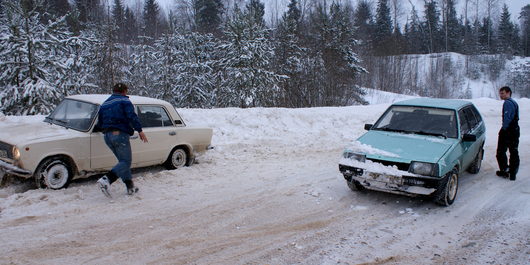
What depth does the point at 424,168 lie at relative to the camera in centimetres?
541

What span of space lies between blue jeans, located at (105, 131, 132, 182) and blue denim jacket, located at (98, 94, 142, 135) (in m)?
0.11

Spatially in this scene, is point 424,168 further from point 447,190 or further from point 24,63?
point 24,63

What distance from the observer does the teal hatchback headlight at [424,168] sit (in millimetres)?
5352

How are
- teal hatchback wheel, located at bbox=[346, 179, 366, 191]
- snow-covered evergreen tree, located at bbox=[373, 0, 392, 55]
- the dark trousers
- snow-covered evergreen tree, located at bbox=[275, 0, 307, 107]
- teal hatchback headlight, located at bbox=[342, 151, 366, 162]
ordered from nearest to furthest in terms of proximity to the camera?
teal hatchback headlight, located at bbox=[342, 151, 366, 162], teal hatchback wheel, located at bbox=[346, 179, 366, 191], the dark trousers, snow-covered evergreen tree, located at bbox=[275, 0, 307, 107], snow-covered evergreen tree, located at bbox=[373, 0, 392, 55]

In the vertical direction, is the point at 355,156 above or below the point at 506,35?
below

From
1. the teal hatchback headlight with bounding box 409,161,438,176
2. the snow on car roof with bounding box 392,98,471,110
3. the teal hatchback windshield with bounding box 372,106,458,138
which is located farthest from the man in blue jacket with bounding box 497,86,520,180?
the teal hatchback headlight with bounding box 409,161,438,176

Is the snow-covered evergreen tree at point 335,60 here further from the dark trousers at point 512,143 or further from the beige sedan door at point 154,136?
the beige sedan door at point 154,136

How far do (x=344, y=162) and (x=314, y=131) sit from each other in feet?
20.2

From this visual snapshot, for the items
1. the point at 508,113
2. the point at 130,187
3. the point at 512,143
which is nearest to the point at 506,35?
the point at 512,143

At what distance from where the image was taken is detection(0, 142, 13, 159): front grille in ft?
18.9

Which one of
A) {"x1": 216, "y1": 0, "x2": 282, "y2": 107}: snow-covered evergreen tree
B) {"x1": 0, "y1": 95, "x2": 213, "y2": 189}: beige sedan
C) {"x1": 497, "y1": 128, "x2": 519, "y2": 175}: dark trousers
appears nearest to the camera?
{"x1": 0, "y1": 95, "x2": 213, "y2": 189}: beige sedan

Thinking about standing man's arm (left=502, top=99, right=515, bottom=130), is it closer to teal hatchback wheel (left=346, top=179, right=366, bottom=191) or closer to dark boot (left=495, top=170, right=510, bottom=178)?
dark boot (left=495, top=170, right=510, bottom=178)

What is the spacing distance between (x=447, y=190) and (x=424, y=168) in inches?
25.5

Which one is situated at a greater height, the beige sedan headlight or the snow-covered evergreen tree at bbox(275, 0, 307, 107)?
the snow-covered evergreen tree at bbox(275, 0, 307, 107)
